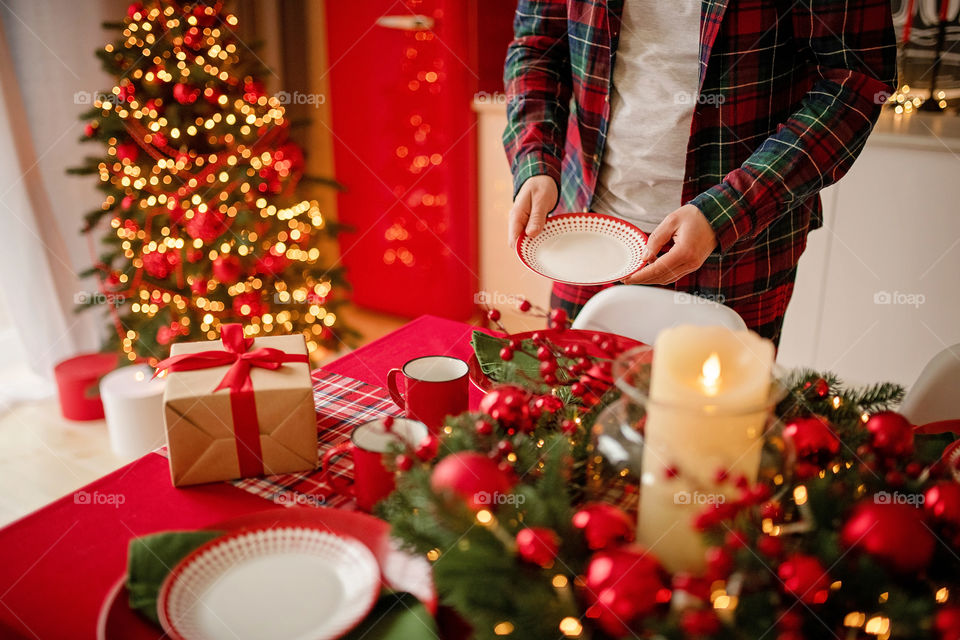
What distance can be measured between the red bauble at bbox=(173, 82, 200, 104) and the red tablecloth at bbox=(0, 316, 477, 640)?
155 centimetres

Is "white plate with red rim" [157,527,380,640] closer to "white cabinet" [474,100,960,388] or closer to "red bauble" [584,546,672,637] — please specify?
"red bauble" [584,546,672,637]

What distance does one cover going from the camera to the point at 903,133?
7.18 feet

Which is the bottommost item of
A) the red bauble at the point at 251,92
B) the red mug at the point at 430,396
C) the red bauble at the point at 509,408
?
the red mug at the point at 430,396

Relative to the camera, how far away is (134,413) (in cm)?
216

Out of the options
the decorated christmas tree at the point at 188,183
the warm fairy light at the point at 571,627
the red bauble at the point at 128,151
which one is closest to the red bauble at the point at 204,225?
the decorated christmas tree at the point at 188,183

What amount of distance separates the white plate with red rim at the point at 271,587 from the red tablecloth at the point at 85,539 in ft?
0.36

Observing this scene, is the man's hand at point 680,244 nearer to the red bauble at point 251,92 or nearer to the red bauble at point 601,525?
the red bauble at point 601,525

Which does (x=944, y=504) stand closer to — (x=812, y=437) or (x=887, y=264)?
(x=812, y=437)

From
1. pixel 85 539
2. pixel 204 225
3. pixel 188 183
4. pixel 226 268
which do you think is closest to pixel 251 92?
pixel 188 183

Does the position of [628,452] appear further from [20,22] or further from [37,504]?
[20,22]

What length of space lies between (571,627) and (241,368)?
544mm

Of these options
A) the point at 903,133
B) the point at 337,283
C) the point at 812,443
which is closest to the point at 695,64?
the point at 812,443

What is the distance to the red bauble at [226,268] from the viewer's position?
223 centimetres

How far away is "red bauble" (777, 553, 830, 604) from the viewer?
1.59 feet
